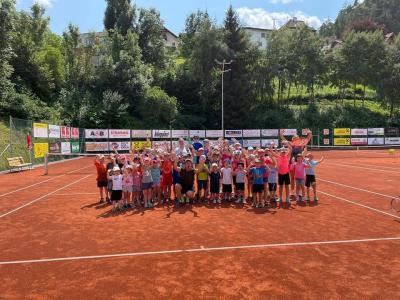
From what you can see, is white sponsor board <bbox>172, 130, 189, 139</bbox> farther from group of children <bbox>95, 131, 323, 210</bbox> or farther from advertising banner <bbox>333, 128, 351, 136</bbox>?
group of children <bbox>95, 131, 323, 210</bbox>

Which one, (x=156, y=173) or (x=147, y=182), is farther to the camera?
(x=156, y=173)

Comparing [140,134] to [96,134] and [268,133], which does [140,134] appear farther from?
[268,133]

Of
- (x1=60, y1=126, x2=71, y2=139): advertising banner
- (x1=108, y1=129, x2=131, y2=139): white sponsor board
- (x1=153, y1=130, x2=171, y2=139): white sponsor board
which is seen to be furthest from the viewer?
(x1=153, y1=130, x2=171, y2=139): white sponsor board

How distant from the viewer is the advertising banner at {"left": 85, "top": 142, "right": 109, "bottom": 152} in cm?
3784

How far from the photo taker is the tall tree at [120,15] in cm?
6175

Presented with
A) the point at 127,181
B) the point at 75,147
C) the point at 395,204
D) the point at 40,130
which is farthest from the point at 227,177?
the point at 75,147

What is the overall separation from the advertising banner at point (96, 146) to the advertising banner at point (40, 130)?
1001cm

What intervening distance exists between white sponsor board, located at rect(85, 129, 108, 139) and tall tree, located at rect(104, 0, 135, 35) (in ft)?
92.7

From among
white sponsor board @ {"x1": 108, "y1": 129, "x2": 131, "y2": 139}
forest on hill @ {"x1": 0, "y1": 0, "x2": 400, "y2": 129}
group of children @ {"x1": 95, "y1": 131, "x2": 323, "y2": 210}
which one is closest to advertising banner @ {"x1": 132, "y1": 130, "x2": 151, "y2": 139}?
white sponsor board @ {"x1": 108, "y1": 129, "x2": 131, "y2": 139}

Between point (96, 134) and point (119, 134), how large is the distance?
2.41 metres

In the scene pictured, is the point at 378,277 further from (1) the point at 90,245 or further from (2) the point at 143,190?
(2) the point at 143,190

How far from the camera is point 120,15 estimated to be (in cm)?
6188

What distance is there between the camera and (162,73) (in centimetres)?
5834

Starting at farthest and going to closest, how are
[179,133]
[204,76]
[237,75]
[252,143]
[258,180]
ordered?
[204,76], [237,75], [252,143], [179,133], [258,180]
